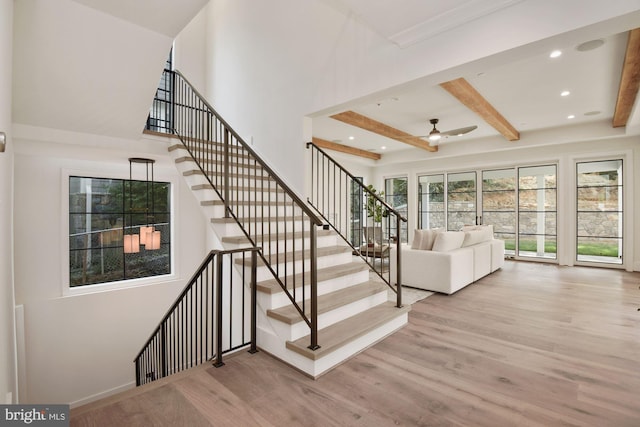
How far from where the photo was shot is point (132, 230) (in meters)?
5.28

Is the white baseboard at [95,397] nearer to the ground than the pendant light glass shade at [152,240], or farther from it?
nearer to the ground

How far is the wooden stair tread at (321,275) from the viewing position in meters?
2.80

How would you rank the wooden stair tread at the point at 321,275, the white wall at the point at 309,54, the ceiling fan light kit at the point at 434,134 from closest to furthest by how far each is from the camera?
the white wall at the point at 309,54
the wooden stair tread at the point at 321,275
the ceiling fan light kit at the point at 434,134

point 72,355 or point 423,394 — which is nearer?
point 423,394

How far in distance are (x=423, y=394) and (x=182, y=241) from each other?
4898 millimetres

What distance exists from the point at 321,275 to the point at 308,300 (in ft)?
1.36

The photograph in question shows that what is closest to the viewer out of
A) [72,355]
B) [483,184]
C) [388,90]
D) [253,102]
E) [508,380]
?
[508,380]

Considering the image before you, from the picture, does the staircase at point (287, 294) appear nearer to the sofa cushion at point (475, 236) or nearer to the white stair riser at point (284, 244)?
the white stair riser at point (284, 244)

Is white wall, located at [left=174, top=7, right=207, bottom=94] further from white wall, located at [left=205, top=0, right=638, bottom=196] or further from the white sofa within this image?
the white sofa

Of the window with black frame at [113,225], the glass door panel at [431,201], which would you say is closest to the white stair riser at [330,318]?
the window with black frame at [113,225]

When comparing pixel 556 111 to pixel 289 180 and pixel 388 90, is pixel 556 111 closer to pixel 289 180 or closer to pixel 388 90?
pixel 388 90

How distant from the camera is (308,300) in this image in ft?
9.61

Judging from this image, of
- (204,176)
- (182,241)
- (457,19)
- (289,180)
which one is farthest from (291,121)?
(182,241)

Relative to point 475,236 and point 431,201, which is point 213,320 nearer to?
point 475,236
